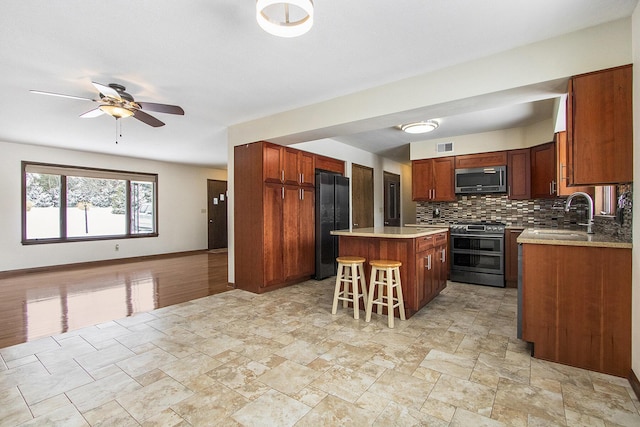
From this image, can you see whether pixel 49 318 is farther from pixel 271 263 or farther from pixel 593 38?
pixel 593 38

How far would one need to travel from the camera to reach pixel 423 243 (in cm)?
326

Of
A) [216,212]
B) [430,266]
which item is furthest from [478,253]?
[216,212]

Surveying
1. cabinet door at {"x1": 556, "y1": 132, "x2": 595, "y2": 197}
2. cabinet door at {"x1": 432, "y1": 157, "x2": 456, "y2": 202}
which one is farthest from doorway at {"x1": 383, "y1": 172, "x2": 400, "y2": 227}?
cabinet door at {"x1": 556, "y1": 132, "x2": 595, "y2": 197}

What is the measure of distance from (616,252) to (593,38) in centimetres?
148

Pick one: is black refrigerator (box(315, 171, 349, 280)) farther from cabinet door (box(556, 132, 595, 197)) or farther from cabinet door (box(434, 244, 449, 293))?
cabinet door (box(556, 132, 595, 197))

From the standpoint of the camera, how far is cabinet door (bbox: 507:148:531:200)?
4.53m

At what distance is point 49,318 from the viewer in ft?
10.6

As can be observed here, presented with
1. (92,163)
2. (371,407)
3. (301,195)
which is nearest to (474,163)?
(301,195)

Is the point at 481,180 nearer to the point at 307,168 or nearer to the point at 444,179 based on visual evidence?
the point at 444,179

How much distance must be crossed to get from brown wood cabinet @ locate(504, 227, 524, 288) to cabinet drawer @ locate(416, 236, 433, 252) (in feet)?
5.83

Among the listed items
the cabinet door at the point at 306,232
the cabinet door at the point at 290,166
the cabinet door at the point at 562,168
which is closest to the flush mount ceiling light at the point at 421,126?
the cabinet door at the point at 562,168

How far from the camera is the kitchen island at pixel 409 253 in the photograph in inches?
120

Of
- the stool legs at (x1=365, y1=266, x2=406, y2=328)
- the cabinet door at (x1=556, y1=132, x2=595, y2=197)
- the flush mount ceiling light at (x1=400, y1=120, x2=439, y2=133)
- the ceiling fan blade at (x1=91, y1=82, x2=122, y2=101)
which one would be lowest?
the stool legs at (x1=365, y1=266, x2=406, y2=328)

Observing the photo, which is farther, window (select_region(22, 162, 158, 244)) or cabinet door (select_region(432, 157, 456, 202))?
window (select_region(22, 162, 158, 244))
